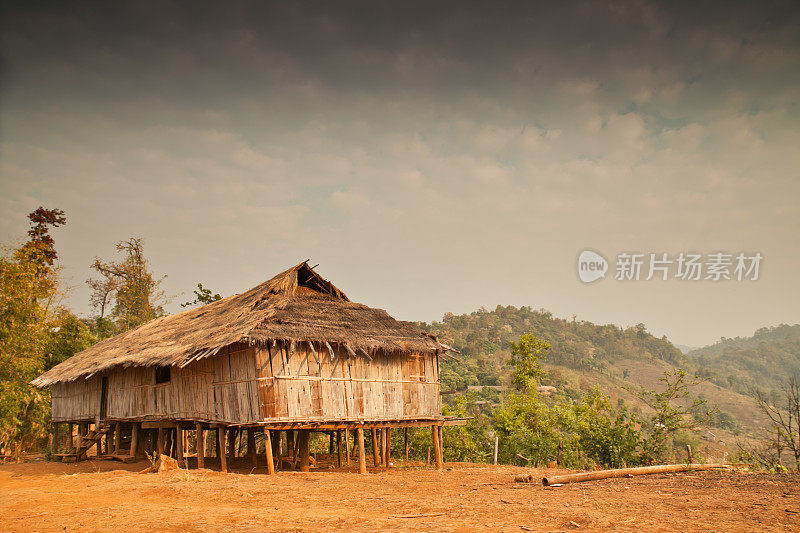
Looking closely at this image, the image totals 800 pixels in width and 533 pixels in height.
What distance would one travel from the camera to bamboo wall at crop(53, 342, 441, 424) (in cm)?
1541

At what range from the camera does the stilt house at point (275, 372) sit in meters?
15.5

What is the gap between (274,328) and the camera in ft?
50.6

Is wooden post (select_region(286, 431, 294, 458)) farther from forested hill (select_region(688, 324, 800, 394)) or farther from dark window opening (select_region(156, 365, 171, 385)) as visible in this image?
forested hill (select_region(688, 324, 800, 394))

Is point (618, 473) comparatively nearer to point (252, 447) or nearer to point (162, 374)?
point (252, 447)

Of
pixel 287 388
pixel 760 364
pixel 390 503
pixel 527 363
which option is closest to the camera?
pixel 390 503

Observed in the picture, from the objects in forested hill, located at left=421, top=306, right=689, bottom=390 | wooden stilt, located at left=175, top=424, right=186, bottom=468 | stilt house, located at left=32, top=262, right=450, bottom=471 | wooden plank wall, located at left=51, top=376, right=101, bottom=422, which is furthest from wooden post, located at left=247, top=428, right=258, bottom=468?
forested hill, located at left=421, top=306, right=689, bottom=390

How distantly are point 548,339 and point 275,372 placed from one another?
7273cm

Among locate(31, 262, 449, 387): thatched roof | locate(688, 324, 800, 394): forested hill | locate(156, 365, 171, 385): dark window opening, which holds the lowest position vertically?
locate(688, 324, 800, 394): forested hill

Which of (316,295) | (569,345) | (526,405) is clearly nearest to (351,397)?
(316,295)

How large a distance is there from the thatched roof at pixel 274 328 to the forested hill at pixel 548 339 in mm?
43196

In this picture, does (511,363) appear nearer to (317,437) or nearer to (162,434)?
(317,437)

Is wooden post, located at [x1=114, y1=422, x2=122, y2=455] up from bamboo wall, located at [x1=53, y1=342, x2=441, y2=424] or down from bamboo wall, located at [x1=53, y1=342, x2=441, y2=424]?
down

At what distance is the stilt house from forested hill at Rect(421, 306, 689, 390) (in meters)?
43.4

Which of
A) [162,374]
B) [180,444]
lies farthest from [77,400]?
[180,444]
